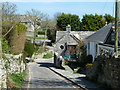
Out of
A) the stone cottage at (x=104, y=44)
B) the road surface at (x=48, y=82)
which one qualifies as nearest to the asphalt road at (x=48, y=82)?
the road surface at (x=48, y=82)

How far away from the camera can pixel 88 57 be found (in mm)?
30516

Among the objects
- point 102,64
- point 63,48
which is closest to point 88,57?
point 63,48

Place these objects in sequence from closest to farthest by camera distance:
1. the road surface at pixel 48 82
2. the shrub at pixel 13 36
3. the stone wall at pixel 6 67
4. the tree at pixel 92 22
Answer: the stone wall at pixel 6 67 → the road surface at pixel 48 82 → the shrub at pixel 13 36 → the tree at pixel 92 22

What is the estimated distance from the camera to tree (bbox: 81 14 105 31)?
6550 cm

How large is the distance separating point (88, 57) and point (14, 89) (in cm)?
1981

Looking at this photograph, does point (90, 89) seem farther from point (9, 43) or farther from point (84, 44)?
point (84, 44)

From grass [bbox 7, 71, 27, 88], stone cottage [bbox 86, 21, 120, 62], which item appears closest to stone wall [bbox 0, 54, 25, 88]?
grass [bbox 7, 71, 27, 88]

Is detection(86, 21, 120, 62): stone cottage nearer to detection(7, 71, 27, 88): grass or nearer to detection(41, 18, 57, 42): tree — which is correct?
detection(7, 71, 27, 88): grass

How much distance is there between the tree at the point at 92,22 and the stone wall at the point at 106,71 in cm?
4891

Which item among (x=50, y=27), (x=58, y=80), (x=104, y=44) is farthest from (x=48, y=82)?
(x=50, y=27)

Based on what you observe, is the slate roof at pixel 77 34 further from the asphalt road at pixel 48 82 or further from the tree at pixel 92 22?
the tree at pixel 92 22

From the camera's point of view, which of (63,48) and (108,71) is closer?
(108,71)

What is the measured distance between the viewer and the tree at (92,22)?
65500 mm

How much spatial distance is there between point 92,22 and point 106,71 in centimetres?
5273
